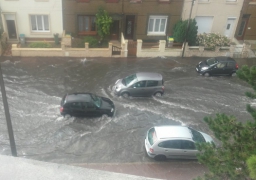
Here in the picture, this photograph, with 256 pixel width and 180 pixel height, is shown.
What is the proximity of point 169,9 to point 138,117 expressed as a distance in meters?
12.4

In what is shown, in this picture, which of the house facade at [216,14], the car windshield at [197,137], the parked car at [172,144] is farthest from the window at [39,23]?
the car windshield at [197,137]

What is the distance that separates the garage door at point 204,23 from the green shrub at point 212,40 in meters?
1.22

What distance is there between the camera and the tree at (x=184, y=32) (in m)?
23.9

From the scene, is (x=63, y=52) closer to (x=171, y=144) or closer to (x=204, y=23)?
(x=204, y=23)

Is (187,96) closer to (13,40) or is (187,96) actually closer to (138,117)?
(138,117)

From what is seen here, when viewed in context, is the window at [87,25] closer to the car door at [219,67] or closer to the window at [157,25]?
the window at [157,25]

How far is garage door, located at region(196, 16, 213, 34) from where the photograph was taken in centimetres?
2594

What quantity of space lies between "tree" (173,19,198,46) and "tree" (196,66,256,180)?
1578cm

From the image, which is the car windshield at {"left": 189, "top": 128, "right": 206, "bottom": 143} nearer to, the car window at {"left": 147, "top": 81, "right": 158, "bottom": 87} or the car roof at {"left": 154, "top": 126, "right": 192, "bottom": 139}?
the car roof at {"left": 154, "top": 126, "right": 192, "bottom": 139}

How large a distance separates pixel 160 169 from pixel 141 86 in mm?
6346

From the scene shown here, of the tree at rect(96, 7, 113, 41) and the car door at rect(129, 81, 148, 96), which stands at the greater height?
the tree at rect(96, 7, 113, 41)

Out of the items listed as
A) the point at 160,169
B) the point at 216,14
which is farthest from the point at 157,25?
the point at 160,169

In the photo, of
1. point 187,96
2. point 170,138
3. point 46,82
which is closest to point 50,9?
point 46,82

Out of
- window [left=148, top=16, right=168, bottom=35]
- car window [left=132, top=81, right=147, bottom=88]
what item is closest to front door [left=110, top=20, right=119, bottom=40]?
window [left=148, top=16, right=168, bottom=35]
